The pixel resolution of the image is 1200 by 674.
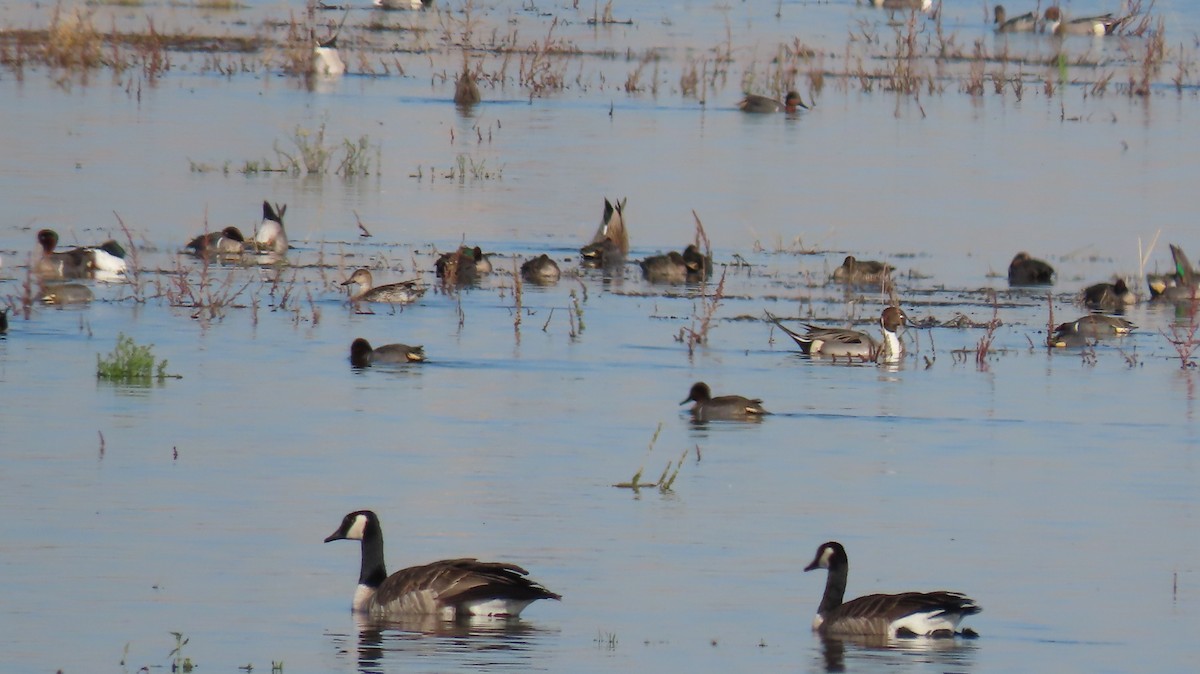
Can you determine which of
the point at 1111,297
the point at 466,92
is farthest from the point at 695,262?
the point at 466,92

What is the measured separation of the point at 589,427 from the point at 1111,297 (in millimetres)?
7590

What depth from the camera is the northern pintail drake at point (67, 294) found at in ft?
59.1

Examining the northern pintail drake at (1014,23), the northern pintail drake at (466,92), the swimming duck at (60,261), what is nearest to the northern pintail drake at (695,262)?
the swimming duck at (60,261)

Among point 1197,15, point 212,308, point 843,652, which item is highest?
point 1197,15

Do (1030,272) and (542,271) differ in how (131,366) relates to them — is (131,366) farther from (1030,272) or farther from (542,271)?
(1030,272)

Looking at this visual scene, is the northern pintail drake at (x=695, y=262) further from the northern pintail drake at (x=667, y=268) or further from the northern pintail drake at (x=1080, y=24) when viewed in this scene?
the northern pintail drake at (x=1080, y=24)

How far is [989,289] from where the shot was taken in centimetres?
2070

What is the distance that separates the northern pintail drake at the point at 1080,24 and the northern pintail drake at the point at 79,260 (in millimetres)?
38917

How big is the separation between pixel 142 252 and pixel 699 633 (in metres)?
12.2

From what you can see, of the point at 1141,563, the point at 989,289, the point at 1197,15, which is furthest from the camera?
the point at 1197,15

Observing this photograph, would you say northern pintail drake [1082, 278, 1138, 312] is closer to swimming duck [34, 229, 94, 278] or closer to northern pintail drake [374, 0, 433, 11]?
swimming duck [34, 229, 94, 278]

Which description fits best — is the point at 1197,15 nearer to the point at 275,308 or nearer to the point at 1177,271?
the point at 1177,271

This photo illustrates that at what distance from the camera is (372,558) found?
32.9 feet

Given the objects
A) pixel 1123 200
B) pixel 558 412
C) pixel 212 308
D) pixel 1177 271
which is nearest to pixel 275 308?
pixel 212 308
